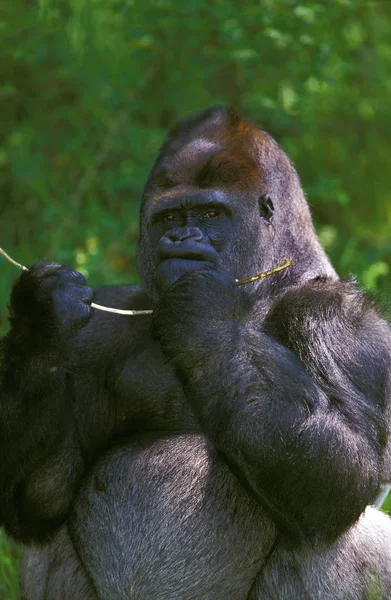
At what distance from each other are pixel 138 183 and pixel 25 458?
333 cm

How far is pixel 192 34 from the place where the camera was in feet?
20.6

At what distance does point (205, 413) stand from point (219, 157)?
3.73ft

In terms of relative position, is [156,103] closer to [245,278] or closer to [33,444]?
[245,278]

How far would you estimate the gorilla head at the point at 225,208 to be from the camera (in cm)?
364

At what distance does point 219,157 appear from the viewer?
12.4 ft

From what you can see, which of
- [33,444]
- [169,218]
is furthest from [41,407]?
[169,218]

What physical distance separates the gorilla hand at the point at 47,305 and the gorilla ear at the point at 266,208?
0.78 m

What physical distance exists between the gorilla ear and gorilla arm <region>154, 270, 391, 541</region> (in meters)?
0.53

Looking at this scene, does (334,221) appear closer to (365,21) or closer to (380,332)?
(365,21)

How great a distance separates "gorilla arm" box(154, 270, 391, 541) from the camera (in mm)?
3074

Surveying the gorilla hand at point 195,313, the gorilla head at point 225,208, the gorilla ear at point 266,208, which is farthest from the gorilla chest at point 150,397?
the gorilla ear at point 266,208

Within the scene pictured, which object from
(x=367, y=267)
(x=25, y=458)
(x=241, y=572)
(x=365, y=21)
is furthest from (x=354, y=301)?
(x=365, y=21)

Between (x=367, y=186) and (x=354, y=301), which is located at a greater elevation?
(x=354, y=301)

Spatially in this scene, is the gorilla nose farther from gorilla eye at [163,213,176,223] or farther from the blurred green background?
the blurred green background
